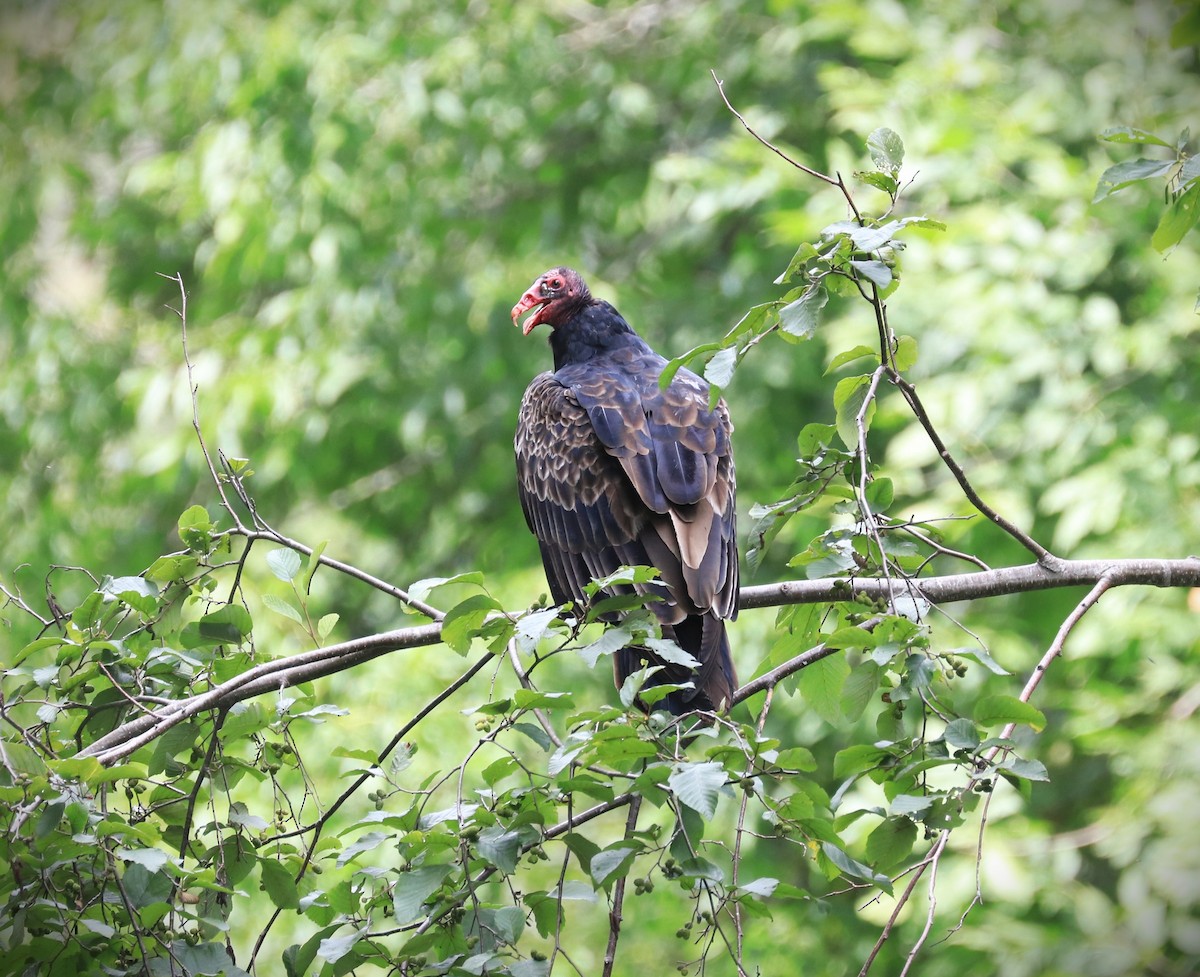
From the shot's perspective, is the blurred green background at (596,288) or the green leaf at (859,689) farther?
the blurred green background at (596,288)

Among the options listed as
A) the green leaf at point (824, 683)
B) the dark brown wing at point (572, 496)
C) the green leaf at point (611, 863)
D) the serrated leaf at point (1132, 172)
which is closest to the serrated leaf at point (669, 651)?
the green leaf at point (611, 863)

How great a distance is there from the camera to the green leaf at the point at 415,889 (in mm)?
1477

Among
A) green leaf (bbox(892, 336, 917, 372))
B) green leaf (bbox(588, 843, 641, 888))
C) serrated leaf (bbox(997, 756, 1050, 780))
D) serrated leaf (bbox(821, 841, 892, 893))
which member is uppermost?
green leaf (bbox(892, 336, 917, 372))

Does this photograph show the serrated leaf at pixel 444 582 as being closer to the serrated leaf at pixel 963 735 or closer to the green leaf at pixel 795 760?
the green leaf at pixel 795 760

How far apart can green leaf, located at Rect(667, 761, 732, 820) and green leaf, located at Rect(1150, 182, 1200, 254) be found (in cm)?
94

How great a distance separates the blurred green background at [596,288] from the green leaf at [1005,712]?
1737 millimetres

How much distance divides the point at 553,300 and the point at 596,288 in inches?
68.5

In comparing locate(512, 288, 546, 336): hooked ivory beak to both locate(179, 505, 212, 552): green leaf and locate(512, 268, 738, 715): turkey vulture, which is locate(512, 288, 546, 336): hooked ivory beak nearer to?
locate(512, 268, 738, 715): turkey vulture

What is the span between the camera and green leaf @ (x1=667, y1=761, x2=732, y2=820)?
133cm

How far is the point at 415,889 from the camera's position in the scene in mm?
1494

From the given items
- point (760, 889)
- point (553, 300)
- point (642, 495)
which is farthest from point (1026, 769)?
point (553, 300)

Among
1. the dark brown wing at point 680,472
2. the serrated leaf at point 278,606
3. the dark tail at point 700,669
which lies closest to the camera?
the serrated leaf at point 278,606

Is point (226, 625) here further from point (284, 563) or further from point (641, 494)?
point (641, 494)

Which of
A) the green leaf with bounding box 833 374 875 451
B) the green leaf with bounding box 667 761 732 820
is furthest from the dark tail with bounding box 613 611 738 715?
the green leaf with bounding box 667 761 732 820
